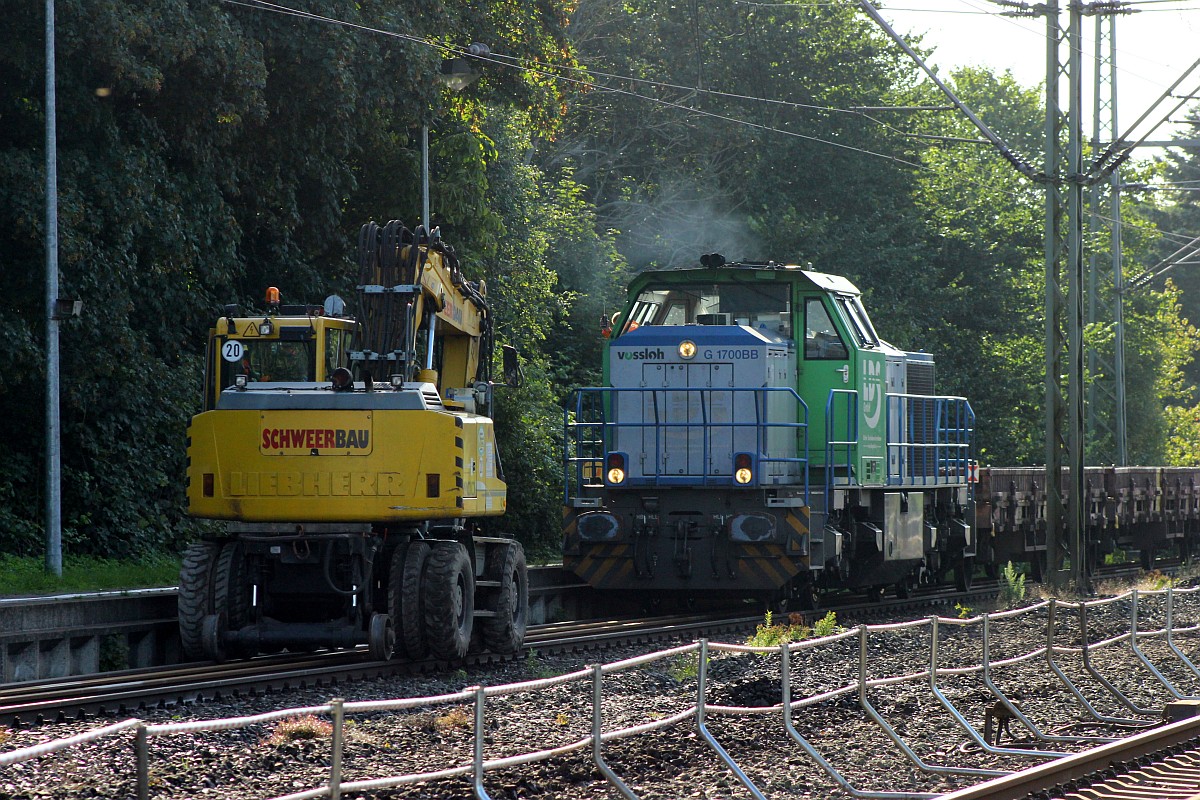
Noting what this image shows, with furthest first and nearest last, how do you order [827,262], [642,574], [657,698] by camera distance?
[827,262]
[642,574]
[657,698]

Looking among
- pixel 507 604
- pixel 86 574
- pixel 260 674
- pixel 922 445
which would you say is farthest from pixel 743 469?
pixel 86 574

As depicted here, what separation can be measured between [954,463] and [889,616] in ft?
11.2

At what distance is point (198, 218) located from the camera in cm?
2311

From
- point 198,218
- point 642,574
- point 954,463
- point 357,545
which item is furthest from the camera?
point 198,218

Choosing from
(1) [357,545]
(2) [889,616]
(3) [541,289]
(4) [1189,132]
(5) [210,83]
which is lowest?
(2) [889,616]

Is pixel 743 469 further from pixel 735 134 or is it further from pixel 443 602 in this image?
pixel 735 134

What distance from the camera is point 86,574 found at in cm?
1936

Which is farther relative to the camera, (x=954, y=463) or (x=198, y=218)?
(x=198, y=218)

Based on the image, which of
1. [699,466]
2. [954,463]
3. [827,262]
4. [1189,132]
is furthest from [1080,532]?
[1189,132]

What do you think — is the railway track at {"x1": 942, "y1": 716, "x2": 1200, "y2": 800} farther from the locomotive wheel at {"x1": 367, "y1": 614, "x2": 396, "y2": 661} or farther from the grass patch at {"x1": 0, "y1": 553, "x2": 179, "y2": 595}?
the grass patch at {"x1": 0, "y1": 553, "x2": 179, "y2": 595}

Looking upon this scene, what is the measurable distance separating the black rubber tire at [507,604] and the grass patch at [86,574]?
546cm

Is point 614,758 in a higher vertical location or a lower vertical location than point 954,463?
lower

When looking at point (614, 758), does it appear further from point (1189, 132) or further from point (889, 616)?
point (1189, 132)

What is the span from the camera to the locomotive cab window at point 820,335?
1780 centimetres
